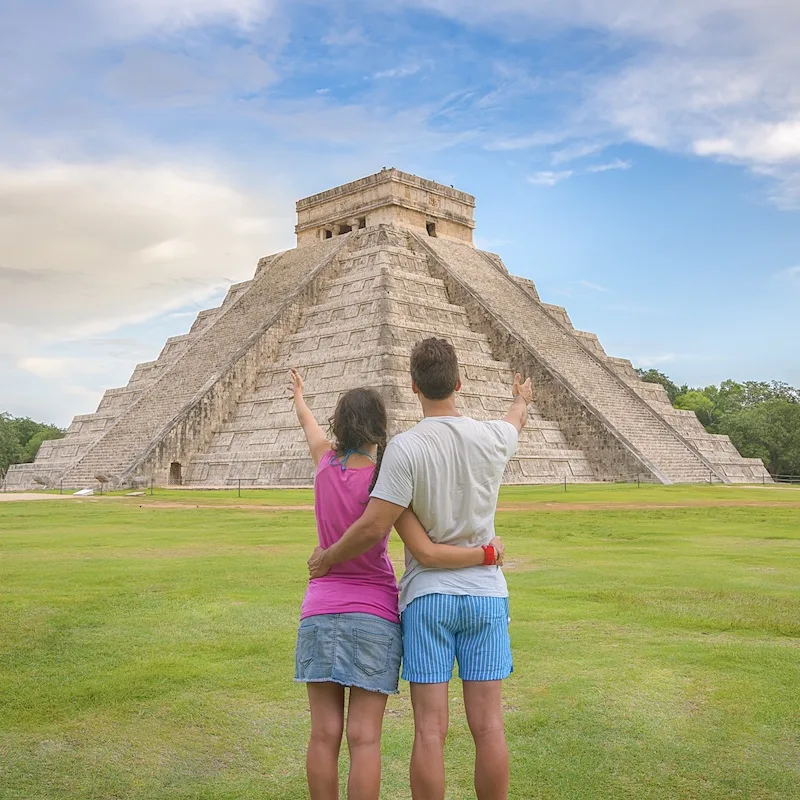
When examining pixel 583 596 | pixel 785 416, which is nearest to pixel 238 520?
pixel 583 596

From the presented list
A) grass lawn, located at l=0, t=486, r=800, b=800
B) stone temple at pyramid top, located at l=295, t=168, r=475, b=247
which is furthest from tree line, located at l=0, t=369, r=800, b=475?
grass lawn, located at l=0, t=486, r=800, b=800

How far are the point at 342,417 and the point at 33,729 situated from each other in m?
2.54

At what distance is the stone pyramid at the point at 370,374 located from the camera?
29188 mm

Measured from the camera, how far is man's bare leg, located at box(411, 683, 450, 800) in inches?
135

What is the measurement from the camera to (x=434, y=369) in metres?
3.74

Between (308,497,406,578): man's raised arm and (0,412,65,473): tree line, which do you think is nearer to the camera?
(308,497,406,578): man's raised arm

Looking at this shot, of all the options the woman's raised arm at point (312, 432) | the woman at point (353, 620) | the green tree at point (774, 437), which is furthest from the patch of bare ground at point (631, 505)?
the green tree at point (774, 437)

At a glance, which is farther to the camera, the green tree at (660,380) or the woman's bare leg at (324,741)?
the green tree at (660,380)

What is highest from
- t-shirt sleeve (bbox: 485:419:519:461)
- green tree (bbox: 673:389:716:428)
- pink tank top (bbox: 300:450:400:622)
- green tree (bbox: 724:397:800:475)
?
green tree (bbox: 673:389:716:428)

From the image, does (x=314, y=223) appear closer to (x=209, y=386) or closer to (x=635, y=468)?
(x=209, y=386)

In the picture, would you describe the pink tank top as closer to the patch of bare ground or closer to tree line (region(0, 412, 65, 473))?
the patch of bare ground

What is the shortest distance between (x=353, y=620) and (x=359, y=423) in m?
0.79

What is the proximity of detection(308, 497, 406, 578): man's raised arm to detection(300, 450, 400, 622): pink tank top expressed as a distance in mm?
69

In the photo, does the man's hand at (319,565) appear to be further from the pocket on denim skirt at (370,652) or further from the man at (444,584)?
the pocket on denim skirt at (370,652)
